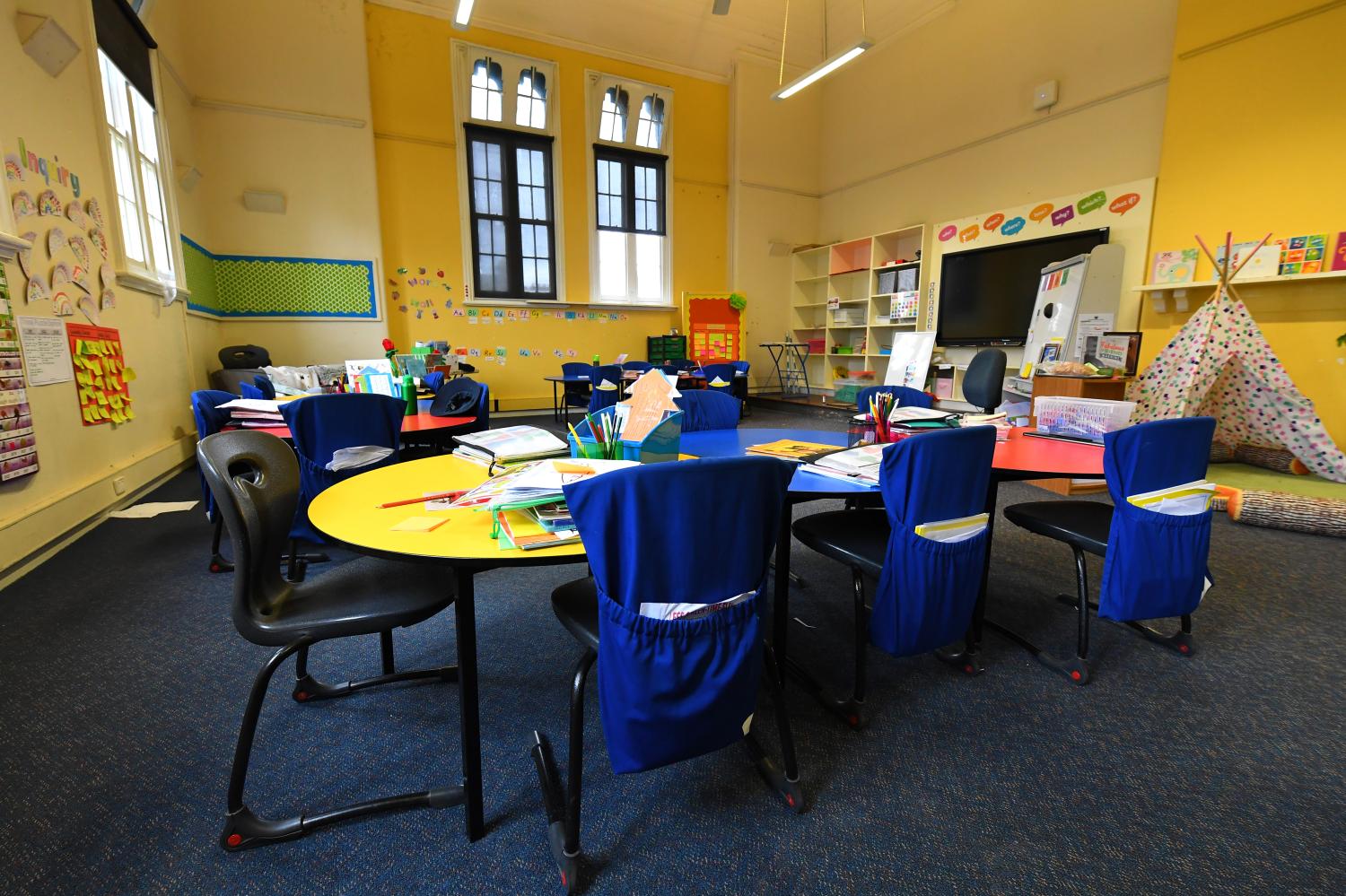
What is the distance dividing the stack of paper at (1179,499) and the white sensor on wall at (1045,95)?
19.3 feet

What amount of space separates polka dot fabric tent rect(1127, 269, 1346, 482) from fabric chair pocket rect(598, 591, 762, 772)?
4.37 m

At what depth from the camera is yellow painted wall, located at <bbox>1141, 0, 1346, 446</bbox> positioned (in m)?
3.84

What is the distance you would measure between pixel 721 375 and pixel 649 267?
102 inches

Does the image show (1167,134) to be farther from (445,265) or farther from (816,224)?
(445,265)

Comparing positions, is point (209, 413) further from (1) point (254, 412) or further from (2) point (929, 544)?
(2) point (929, 544)

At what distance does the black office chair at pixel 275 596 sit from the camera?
1.11m

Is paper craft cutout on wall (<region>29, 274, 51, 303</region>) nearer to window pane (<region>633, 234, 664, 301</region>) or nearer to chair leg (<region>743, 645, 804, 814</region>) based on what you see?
chair leg (<region>743, 645, 804, 814</region>)

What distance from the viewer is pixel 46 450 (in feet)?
8.96

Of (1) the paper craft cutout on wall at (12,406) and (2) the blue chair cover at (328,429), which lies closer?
(2) the blue chair cover at (328,429)

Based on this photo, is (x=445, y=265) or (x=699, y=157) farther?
(x=699, y=157)

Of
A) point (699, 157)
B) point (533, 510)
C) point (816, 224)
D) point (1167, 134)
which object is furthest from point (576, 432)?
point (816, 224)

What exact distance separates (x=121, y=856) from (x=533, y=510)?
1114mm

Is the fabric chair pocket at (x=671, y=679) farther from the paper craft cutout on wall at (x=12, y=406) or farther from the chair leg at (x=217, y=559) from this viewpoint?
the paper craft cutout on wall at (x=12, y=406)

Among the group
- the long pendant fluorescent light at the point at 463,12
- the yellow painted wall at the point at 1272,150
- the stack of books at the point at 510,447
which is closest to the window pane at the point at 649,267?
the long pendant fluorescent light at the point at 463,12
